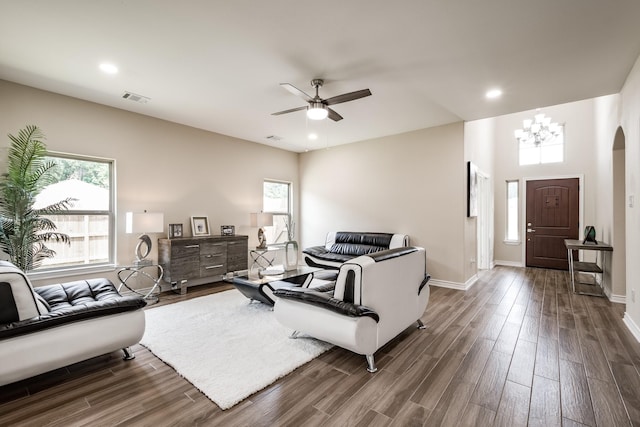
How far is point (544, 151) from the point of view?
6.90 meters

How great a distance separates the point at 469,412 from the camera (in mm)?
1920

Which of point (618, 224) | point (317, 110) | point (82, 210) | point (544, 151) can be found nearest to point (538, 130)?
point (544, 151)

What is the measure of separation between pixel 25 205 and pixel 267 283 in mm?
2891

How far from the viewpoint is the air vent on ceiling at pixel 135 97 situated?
3.89 m

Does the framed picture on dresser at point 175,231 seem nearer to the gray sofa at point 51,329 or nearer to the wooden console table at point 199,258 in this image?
the wooden console table at point 199,258

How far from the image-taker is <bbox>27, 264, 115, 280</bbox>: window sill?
3.75m

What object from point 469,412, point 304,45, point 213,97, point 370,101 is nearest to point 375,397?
point 469,412

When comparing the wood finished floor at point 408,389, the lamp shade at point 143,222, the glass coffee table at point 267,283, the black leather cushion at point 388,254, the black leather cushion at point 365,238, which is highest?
the lamp shade at point 143,222

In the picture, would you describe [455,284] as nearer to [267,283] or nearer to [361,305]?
[267,283]

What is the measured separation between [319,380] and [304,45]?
290cm

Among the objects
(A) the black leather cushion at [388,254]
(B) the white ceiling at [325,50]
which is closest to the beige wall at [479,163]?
(B) the white ceiling at [325,50]

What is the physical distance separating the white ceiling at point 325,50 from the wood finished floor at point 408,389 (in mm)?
2833

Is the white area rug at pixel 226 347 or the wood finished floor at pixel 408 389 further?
the white area rug at pixel 226 347

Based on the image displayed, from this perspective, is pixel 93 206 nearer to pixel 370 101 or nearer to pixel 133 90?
pixel 133 90
